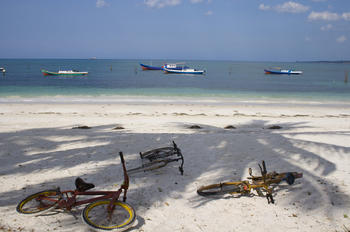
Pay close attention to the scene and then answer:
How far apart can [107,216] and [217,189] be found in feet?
6.99

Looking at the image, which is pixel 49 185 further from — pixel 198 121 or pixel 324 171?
pixel 198 121

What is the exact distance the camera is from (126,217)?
4.21m

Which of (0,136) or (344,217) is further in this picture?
(0,136)

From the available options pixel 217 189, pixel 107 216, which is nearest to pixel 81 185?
pixel 107 216

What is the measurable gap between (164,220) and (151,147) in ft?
11.2

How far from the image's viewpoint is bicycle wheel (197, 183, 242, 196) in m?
5.02

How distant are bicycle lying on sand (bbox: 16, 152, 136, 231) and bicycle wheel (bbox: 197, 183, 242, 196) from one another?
143 centimetres

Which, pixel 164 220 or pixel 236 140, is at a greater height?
pixel 236 140

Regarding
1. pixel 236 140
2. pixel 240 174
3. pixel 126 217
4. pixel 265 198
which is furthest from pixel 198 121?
pixel 126 217

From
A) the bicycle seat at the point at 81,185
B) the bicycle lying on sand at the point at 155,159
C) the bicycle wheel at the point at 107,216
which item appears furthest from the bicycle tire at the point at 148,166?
the bicycle seat at the point at 81,185

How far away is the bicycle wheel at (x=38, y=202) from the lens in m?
4.32

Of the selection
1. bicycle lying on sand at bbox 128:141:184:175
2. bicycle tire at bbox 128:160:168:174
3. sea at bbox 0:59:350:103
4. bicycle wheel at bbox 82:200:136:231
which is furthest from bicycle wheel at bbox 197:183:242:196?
sea at bbox 0:59:350:103

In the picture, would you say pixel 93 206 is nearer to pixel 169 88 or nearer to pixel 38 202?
pixel 38 202

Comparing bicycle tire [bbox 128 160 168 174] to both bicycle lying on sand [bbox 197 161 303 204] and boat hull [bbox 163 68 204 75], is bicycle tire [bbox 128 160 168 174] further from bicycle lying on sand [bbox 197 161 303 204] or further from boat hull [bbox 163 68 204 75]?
boat hull [bbox 163 68 204 75]
